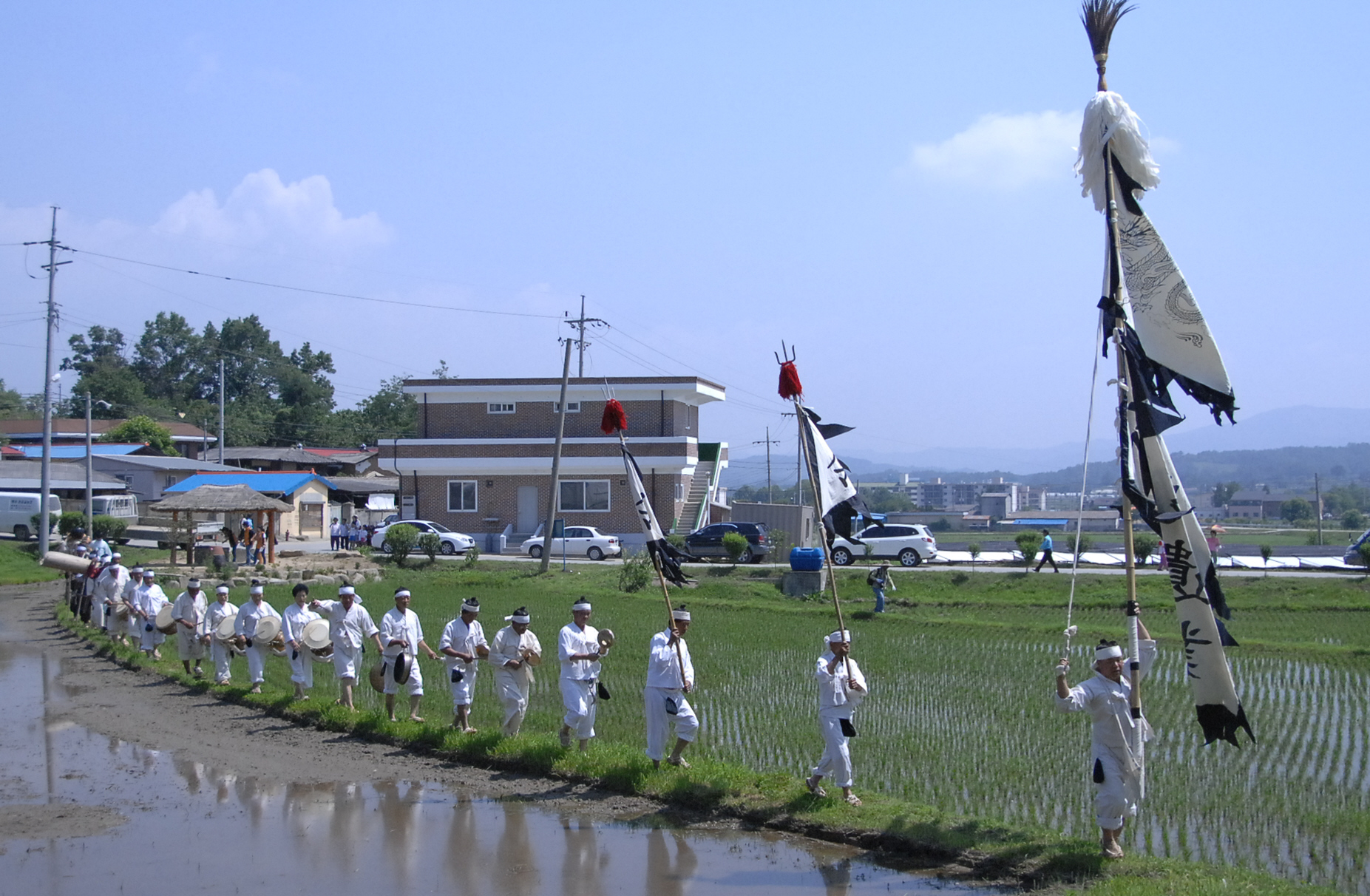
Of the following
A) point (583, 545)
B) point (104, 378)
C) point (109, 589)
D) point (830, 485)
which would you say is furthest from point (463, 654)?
point (104, 378)

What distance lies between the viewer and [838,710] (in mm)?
9156

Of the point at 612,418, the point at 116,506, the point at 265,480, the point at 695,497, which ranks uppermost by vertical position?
the point at 612,418

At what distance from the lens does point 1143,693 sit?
14.5 meters

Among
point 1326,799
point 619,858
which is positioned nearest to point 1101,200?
point 1326,799

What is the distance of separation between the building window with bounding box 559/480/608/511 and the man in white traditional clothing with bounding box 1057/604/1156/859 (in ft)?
115

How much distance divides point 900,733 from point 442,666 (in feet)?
26.1

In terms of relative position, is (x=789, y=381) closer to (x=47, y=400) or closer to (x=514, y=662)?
(x=514, y=662)

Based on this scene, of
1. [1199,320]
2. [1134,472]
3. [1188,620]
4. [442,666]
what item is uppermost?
[1199,320]

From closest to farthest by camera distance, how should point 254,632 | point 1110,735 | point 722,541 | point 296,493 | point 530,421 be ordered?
point 1110,735 → point 254,632 → point 722,541 → point 530,421 → point 296,493

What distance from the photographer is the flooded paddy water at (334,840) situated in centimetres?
764

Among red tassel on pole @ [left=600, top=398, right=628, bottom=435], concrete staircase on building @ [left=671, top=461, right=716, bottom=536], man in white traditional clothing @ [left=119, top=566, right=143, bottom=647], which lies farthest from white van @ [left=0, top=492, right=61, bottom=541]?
red tassel on pole @ [left=600, top=398, right=628, bottom=435]

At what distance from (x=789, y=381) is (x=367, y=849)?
5.17 m

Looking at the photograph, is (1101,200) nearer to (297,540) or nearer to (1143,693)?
(1143,693)

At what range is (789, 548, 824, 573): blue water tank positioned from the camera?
2862cm
